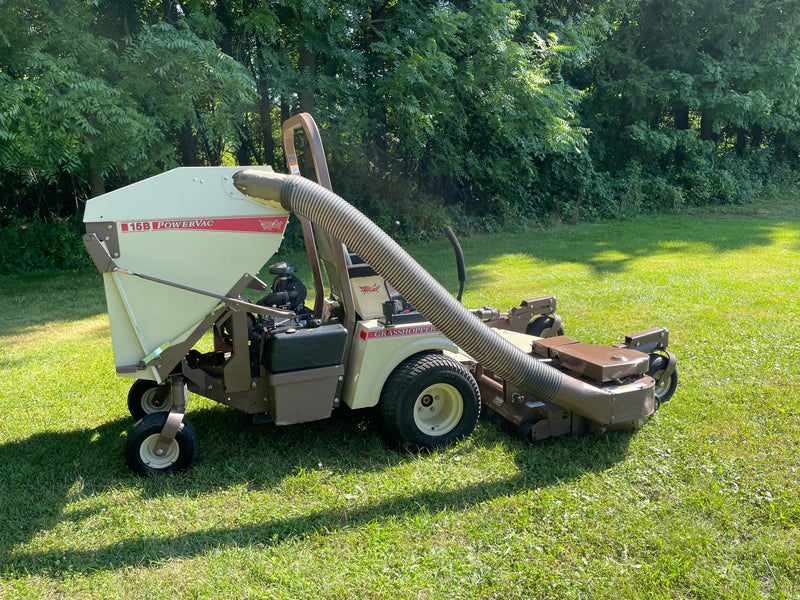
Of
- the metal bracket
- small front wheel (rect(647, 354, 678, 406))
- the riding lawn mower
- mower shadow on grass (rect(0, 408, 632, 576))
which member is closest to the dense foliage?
mower shadow on grass (rect(0, 408, 632, 576))

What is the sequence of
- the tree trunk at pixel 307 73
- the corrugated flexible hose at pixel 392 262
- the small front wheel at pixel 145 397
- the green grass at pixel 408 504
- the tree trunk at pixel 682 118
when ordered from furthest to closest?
1. the tree trunk at pixel 682 118
2. the tree trunk at pixel 307 73
3. the small front wheel at pixel 145 397
4. the corrugated flexible hose at pixel 392 262
5. the green grass at pixel 408 504

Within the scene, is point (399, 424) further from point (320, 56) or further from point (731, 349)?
point (320, 56)

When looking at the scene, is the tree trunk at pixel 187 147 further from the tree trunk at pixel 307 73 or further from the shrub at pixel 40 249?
the shrub at pixel 40 249

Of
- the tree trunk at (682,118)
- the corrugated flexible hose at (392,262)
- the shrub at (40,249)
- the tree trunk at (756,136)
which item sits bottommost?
the shrub at (40,249)

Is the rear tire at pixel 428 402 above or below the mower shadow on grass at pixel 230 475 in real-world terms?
above

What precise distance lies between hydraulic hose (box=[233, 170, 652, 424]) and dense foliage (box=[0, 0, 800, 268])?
6.32 m

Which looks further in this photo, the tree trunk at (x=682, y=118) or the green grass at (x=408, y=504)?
the tree trunk at (x=682, y=118)

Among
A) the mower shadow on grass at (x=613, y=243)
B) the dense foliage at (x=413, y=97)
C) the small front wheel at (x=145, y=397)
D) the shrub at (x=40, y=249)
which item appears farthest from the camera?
the shrub at (x=40, y=249)

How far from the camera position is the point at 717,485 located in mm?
3145

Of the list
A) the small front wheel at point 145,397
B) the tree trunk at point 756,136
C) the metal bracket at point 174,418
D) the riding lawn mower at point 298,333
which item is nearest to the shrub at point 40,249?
the small front wheel at point 145,397

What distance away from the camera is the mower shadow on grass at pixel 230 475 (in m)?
2.79

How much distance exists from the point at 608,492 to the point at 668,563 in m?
0.58

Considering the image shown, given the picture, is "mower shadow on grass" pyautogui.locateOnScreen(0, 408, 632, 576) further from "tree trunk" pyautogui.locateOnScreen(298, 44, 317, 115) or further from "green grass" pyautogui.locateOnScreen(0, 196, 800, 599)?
"tree trunk" pyautogui.locateOnScreen(298, 44, 317, 115)

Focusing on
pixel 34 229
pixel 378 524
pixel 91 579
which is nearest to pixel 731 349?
pixel 378 524
